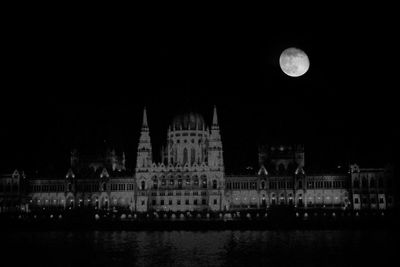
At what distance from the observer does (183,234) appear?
267 ft

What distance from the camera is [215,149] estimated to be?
129 m

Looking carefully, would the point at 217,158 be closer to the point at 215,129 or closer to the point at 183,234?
the point at 215,129

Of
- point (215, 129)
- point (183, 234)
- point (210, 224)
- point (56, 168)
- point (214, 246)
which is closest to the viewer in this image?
point (214, 246)

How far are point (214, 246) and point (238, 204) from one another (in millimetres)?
63466

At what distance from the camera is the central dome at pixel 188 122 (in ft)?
446

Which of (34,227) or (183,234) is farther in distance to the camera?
(34,227)

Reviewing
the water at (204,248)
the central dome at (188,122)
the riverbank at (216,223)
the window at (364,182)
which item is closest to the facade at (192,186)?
the central dome at (188,122)

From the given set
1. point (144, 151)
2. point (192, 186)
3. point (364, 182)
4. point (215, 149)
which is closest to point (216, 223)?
point (192, 186)

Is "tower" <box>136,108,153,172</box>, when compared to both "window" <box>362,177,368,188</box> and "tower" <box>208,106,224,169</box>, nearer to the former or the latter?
"tower" <box>208,106,224,169</box>

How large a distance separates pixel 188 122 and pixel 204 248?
7490cm

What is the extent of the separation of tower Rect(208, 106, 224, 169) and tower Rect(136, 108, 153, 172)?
13139 millimetres

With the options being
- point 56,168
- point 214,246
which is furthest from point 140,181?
point 214,246

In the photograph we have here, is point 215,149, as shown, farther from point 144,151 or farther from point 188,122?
point 144,151

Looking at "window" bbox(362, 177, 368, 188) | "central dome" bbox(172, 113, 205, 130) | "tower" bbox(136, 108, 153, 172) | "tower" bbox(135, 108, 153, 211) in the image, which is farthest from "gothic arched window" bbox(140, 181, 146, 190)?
"window" bbox(362, 177, 368, 188)
